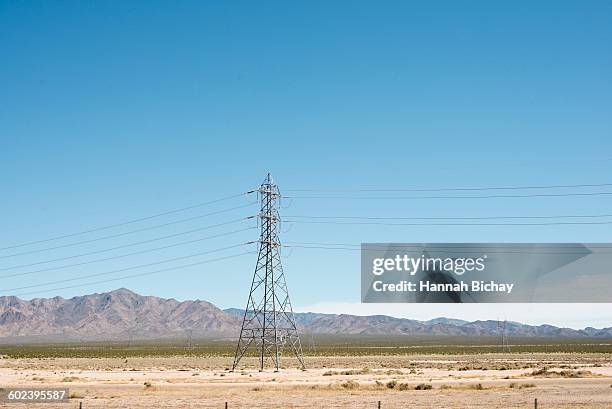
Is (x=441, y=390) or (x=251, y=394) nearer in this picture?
(x=251, y=394)

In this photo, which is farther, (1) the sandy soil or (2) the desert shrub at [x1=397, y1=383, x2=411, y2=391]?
(2) the desert shrub at [x1=397, y1=383, x2=411, y2=391]

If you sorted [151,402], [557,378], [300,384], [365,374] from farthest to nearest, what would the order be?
[365,374] < [557,378] < [300,384] < [151,402]

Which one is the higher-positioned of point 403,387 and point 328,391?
point 403,387

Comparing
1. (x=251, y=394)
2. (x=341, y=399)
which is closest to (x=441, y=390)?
(x=341, y=399)

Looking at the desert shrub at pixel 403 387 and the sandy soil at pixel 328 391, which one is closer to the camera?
the sandy soil at pixel 328 391

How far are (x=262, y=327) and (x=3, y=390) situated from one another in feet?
84.3

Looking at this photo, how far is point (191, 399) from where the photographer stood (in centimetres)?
4800

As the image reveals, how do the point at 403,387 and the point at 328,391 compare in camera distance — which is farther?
the point at 403,387

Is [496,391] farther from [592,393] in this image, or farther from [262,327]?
[262,327]

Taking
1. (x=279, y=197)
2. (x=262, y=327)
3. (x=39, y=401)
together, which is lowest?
(x=39, y=401)

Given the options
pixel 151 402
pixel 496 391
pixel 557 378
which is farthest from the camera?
pixel 557 378

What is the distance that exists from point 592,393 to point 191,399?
27920 mm

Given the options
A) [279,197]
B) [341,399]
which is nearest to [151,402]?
[341,399]

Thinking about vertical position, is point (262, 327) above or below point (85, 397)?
above
